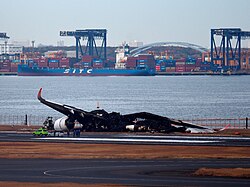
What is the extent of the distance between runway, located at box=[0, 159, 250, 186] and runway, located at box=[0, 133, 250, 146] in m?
12.2

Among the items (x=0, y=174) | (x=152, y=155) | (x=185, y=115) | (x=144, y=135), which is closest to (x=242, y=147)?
(x=152, y=155)

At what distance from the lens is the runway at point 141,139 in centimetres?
5788

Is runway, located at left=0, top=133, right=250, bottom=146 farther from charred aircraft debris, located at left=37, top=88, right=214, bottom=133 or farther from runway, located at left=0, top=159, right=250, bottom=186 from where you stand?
runway, located at left=0, top=159, right=250, bottom=186

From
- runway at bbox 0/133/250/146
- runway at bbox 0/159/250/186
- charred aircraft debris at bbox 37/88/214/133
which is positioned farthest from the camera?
charred aircraft debris at bbox 37/88/214/133

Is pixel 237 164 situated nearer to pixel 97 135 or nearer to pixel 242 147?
pixel 242 147

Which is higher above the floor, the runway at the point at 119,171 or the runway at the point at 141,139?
the runway at the point at 119,171

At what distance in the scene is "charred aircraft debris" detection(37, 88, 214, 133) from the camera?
69312 mm

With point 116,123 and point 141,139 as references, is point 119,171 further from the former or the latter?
point 116,123

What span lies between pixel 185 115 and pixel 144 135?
160 feet

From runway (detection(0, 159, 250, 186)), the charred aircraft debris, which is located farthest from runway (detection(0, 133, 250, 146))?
runway (detection(0, 159, 250, 186))

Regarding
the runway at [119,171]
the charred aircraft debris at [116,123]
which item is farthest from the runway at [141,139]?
the runway at [119,171]

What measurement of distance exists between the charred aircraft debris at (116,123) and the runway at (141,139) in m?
3.33

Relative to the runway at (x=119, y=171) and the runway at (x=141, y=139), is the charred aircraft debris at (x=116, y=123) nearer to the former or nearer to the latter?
the runway at (x=141, y=139)

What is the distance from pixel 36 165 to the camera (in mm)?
43969
